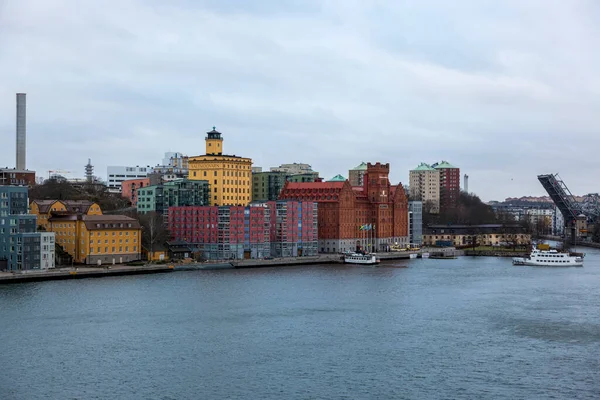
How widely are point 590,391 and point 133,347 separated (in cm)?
1153

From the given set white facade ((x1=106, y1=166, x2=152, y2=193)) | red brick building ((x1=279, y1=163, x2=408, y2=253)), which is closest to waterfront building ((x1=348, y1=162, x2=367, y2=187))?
white facade ((x1=106, y1=166, x2=152, y2=193))

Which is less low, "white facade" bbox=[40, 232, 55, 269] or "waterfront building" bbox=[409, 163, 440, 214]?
"waterfront building" bbox=[409, 163, 440, 214]

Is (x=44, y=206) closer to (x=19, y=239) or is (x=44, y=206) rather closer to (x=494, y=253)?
(x=19, y=239)

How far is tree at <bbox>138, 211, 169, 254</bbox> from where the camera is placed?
146ft

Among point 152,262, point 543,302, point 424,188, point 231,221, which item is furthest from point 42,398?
point 424,188

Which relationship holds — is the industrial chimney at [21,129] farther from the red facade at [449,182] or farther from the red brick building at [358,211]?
the red facade at [449,182]

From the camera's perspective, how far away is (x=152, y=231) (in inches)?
1758

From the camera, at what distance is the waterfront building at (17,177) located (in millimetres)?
58088

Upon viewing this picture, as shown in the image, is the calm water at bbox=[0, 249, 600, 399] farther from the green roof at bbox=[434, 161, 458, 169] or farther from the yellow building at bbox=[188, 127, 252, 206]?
the green roof at bbox=[434, 161, 458, 169]

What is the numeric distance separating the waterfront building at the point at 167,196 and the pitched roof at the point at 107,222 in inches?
318

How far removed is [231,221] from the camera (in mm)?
47094

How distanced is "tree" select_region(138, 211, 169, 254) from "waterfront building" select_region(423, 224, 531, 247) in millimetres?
27624

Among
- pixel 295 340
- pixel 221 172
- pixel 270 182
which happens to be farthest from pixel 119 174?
pixel 295 340

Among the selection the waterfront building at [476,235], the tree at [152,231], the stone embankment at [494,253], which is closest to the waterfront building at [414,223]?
the waterfront building at [476,235]
